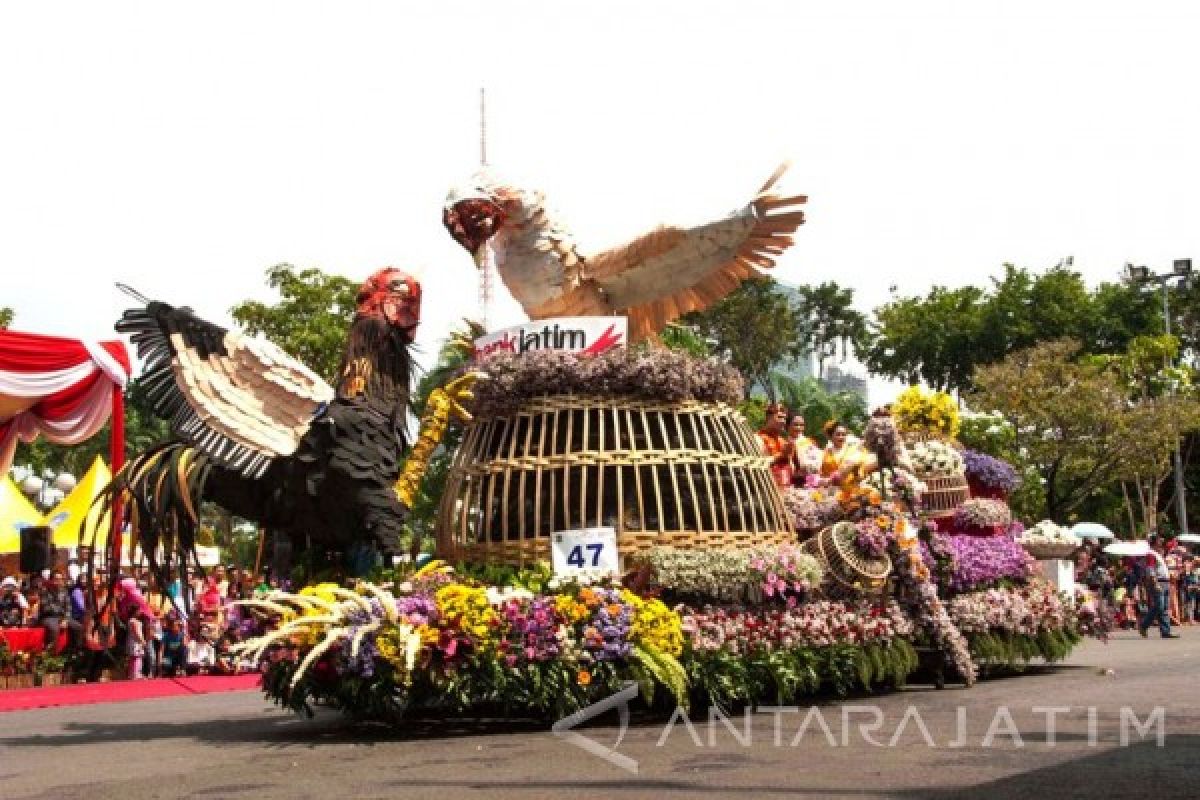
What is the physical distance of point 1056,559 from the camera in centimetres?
1712

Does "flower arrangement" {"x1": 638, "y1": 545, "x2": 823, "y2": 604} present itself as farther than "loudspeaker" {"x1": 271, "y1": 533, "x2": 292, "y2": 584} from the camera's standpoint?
No

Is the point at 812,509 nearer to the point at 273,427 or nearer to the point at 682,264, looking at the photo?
the point at 682,264

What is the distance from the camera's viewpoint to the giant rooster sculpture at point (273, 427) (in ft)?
31.6

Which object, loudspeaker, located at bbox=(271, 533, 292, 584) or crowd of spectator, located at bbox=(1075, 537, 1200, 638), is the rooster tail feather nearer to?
loudspeaker, located at bbox=(271, 533, 292, 584)

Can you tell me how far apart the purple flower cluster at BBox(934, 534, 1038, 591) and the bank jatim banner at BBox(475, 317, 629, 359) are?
3.83 metres

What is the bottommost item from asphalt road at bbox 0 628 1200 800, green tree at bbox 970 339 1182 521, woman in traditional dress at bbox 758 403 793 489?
asphalt road at bbox 0 628 1200 800

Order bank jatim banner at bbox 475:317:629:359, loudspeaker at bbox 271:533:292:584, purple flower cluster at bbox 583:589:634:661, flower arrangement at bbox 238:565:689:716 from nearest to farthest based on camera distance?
1. flower arrangement at bbox 238:565:689:716
2. purple flower cluster at bbox 583:589:634:661
3. loudspeaker at bbox 271:533:292:584
4. bank jatim banner at bbox 475:317:629:359

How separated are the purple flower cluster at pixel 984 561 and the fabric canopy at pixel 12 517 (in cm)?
1987

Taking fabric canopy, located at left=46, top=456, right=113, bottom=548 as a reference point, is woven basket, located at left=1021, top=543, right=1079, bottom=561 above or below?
below

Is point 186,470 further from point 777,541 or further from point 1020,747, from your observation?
point 1020,747

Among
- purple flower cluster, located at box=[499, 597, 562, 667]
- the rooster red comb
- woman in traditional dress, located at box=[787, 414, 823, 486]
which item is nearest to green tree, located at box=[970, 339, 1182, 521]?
woman in traditional dress, located at box=[787, 414, 823, 486]

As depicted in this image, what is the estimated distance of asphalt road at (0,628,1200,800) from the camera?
6.55m

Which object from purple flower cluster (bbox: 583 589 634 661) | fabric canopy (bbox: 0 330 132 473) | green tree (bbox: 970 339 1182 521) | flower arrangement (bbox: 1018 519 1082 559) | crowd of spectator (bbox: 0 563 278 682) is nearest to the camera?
purple flower cluster (bbox: 583 589 634 661)

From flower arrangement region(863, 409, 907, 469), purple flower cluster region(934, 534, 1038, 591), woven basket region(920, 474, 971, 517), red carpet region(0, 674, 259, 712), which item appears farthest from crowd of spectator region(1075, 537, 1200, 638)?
red carpet region(0, 674, 259, 712)
